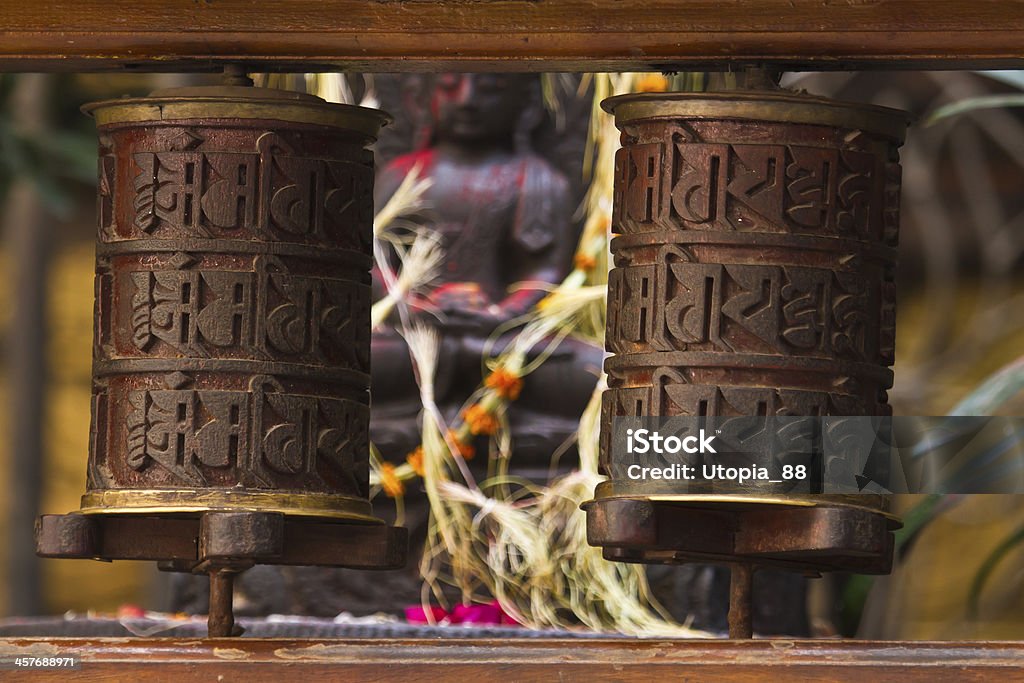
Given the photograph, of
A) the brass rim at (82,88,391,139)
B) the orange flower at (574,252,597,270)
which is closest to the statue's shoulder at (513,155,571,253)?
the orange flower at (574,252,597,270)

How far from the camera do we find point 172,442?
2.32 m

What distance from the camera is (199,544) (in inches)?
93.3

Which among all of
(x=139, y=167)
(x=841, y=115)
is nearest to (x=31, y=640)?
(x=139, y=167)

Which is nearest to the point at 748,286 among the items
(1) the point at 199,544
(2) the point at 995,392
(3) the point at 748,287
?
(3) the point at 748,287

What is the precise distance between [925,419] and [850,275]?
277mm

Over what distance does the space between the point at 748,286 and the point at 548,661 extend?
0.45 m

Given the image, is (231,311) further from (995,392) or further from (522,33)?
(995,392)

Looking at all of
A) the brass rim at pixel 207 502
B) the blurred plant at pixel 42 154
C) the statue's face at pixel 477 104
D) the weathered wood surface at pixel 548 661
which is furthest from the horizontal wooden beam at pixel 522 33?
the blurred plant at pixel 42 154

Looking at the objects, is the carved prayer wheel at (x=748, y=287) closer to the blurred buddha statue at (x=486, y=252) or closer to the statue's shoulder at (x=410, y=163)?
the blurred buddha statue at (x=486, y=252)

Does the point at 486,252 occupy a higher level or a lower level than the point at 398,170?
lower

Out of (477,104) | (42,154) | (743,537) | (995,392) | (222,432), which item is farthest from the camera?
(42,154)

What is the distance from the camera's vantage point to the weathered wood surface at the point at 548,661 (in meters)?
2.18

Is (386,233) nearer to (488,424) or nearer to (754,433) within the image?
(488,424)

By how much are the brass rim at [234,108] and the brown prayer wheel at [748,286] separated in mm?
329
